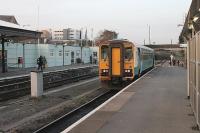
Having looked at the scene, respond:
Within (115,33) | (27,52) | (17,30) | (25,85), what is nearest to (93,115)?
(25,85)

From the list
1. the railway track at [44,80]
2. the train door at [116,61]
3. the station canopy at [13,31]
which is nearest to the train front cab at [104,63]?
the train door at [116,61]

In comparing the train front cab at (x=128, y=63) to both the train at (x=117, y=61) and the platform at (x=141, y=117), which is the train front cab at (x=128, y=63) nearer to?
the train at (x=117, y=61)

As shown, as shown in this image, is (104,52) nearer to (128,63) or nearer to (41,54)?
(128,63)

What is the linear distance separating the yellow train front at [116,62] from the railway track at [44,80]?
4.13 m

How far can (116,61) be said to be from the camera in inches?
1038

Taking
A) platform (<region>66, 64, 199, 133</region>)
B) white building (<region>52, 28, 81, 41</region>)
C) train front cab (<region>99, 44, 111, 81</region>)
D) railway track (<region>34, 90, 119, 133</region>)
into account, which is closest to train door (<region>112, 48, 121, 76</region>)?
train front cab (<region>99, 44, 111, 81</region>)

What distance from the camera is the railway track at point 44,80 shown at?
879 inches

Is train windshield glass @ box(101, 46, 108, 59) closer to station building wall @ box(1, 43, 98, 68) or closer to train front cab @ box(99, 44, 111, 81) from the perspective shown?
train front cab @ box(99, 44, 111, 81)

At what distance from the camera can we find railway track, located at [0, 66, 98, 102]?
22.3m

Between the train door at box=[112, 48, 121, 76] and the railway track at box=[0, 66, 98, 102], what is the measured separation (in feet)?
15.1

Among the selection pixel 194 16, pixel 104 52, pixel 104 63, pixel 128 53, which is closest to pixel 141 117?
pixel 194 16

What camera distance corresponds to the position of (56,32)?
19050 centimetres

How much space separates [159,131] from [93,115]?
3.18 metres

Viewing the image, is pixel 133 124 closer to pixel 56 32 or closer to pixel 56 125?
pixel 56 125
